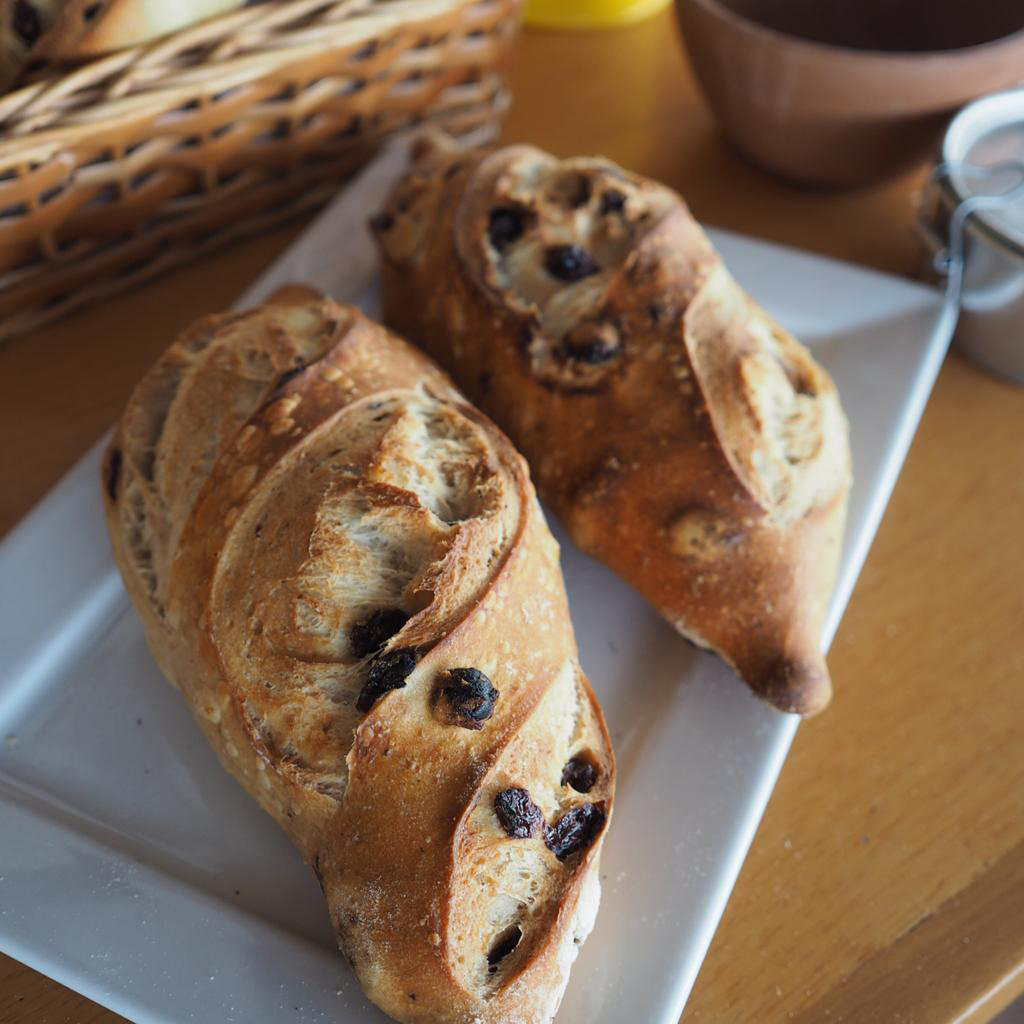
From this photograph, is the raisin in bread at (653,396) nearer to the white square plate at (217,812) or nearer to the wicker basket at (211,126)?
the white square plate at (217,812)

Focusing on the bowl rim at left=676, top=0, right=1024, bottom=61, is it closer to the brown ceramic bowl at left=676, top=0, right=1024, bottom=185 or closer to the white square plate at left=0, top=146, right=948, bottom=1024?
the brown ceramic bowl at left=676, top=0, right=1024, bottom=185

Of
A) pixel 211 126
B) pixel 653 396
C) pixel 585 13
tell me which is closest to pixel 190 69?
pixel 211 126

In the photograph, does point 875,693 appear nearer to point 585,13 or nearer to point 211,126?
point 211,126

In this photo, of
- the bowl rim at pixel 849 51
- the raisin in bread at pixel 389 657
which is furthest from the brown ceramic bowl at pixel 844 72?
the raisin in bread at pixel 389 657

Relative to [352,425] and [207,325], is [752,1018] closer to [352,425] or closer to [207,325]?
[352,425]

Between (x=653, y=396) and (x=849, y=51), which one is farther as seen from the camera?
(x=849, y=51)

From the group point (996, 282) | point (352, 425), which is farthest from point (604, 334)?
point (996, 282)
